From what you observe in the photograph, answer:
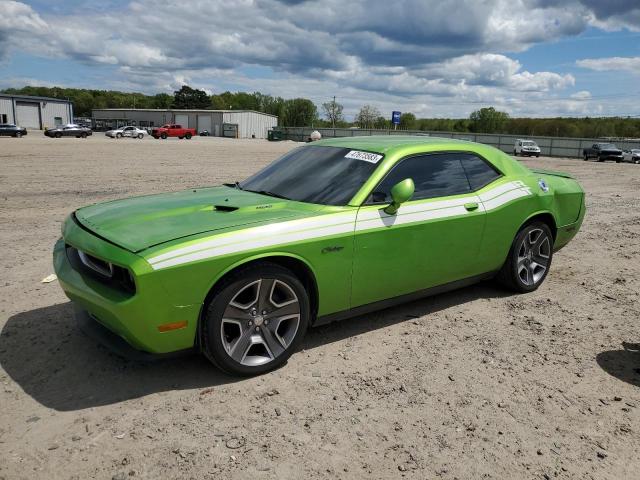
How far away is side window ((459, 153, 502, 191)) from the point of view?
4646mm

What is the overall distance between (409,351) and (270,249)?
140 cm

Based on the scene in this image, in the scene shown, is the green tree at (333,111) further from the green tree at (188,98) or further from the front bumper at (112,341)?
the front bumper at (112,341)

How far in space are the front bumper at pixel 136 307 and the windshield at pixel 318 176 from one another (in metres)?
1.38

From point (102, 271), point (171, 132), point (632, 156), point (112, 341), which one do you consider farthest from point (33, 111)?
point (112, 341)

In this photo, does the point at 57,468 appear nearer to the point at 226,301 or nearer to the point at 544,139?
the point at 226,301

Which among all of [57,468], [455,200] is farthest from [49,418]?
[455,200]

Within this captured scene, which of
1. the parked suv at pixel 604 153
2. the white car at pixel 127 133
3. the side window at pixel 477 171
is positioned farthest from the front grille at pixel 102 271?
the white car at pixel 127 133

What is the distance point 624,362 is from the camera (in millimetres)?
3803

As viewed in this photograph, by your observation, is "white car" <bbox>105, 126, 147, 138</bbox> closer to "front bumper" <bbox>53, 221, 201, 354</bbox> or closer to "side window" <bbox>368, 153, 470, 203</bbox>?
"side window" <bbox>368, 153, 470, 203</bbox>

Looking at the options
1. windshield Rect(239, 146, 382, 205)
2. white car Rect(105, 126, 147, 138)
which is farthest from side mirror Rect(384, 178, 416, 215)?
white car Rect(105, 126, 147, 138)

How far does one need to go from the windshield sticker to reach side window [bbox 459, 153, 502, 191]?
1011mm

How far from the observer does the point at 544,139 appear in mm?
53125

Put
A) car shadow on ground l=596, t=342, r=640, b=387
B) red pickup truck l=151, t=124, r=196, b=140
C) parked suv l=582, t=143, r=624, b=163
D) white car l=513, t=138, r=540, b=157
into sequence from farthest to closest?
red pickup truck l=151, t=124, r=196, b=140 → white car l=513, t=138, r=540, b=157 → parked suv l=582, t=143, r=624, b=163 → car shadow on ground l=596, t=342, r=640, b=387

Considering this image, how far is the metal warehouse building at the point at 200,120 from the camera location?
86062 millimetres
